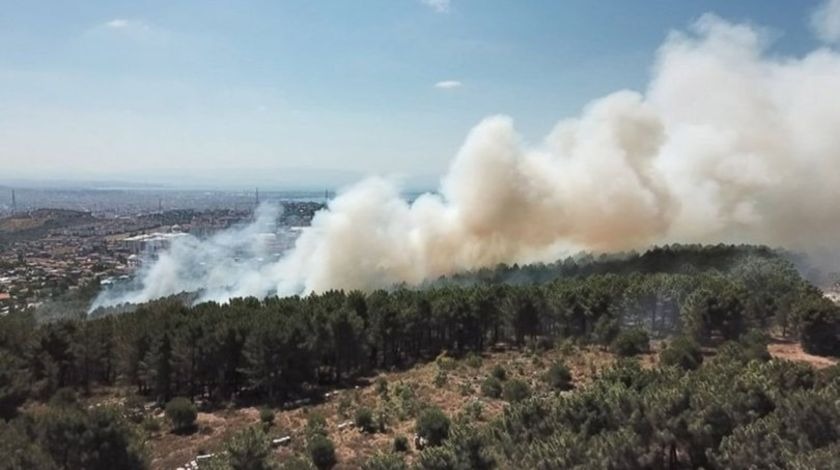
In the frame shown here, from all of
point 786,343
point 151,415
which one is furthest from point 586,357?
point 151,415

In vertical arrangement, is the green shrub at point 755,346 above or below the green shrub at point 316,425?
above

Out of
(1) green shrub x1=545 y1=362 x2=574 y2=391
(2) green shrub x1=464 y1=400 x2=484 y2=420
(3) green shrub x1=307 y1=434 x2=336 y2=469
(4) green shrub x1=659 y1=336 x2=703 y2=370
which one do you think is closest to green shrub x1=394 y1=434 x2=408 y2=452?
(3) green shrub x1=307 y1=434 x2=336 y2=469

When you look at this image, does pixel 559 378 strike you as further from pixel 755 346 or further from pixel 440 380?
pixel 755 346

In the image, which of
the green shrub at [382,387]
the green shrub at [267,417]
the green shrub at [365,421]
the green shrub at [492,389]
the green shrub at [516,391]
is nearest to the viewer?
the green shrub at [365,421]

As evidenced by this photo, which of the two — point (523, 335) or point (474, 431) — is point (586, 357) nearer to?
point (523, 335)

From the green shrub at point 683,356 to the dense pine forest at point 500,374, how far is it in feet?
0.50

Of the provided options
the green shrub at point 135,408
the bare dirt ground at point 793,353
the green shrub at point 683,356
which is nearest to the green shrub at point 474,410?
the green shrub at point 683,356

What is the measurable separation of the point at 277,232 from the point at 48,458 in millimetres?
115526

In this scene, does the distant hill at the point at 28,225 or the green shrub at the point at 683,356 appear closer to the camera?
the green shrub at the point at 683,356

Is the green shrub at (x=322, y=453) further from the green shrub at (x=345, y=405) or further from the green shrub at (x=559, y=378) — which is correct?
the green shrub at (x=559, y=378)

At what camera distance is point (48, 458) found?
57.6 feet

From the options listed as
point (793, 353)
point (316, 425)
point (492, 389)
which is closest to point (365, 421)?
point (316, 425)

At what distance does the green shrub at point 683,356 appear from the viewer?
1234 inches

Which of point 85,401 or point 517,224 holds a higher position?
point 517,224
